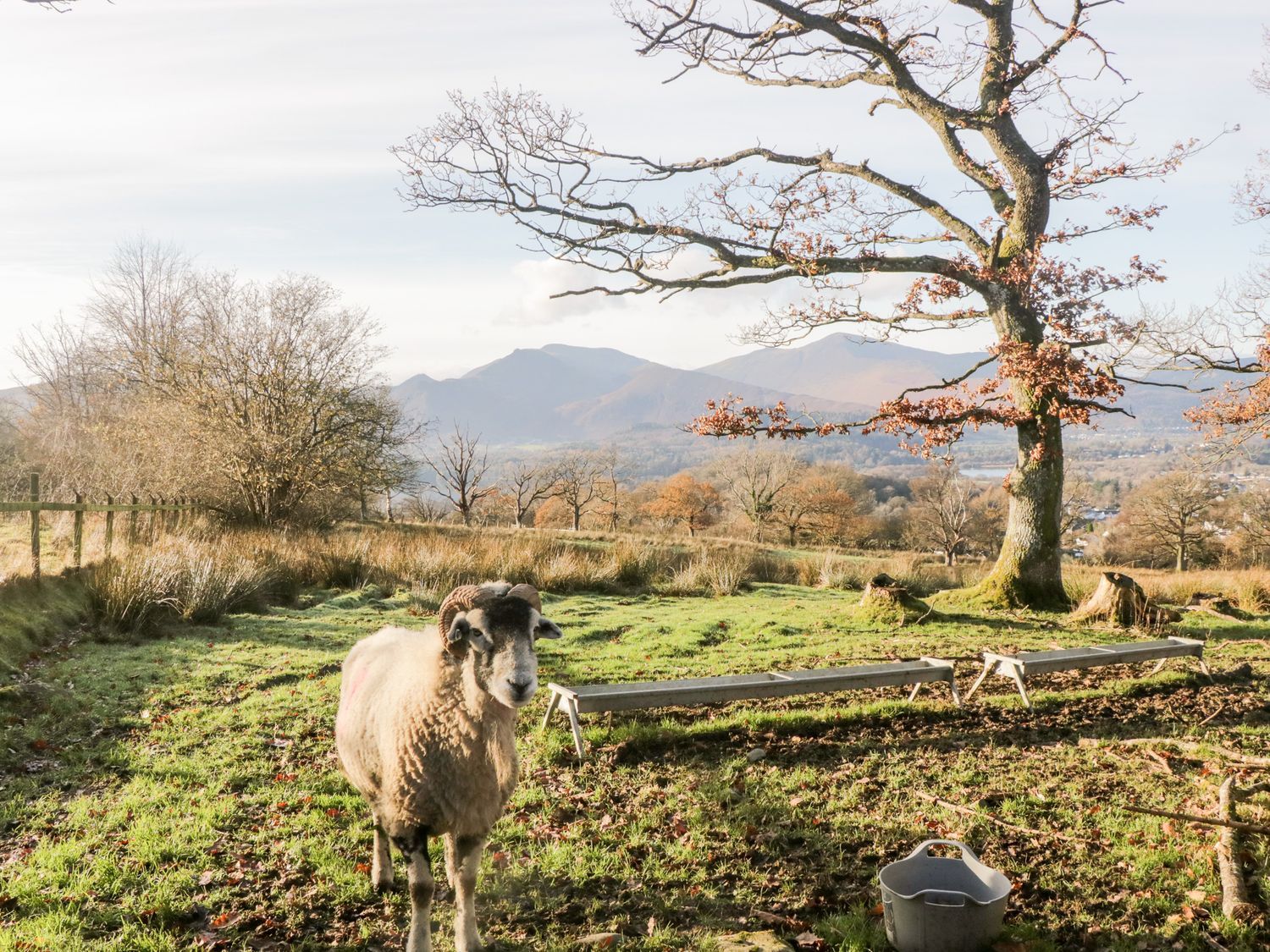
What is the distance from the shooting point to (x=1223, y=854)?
13.4ft

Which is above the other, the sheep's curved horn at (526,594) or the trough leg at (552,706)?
the sheep's curved horn at (526,594)

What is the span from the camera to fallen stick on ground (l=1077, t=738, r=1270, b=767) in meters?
4.54

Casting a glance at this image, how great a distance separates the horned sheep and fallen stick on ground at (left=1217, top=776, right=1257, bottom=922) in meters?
3.49

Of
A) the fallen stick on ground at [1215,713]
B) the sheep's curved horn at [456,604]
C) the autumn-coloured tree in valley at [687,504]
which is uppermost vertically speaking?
the sheep's curved horn at [456,604]

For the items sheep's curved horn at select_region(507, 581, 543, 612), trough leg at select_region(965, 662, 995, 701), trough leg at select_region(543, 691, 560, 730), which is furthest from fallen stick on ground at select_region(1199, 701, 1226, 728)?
sheep's curved horn at select_region(507, 581, 543, 612)

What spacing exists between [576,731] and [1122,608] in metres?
9.96

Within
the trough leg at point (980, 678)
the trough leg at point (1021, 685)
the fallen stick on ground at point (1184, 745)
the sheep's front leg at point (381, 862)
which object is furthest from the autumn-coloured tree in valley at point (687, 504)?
the sheep's front leg at point (381, 862)

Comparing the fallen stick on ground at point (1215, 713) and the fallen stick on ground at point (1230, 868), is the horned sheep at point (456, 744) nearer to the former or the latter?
the fallen stick on ground at point (1230, 868)

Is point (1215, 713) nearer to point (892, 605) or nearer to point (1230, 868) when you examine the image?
point (1230, 868)

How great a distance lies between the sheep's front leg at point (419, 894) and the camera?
3.60 m

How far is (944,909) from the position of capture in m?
3.46

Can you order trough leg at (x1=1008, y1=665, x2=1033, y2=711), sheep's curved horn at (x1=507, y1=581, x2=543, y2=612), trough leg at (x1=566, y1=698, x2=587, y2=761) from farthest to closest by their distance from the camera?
1. trough leg at (x1=1008, y1=665, x2=1033, y2=711)
2. trough leg at (x1=566, y1=698, x2=587, y2=761)
3. sheep's curved horn at (x1=507, y1=581, x2=543, y2=612)

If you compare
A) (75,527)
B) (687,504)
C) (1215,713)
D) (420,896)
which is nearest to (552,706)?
(420,896)

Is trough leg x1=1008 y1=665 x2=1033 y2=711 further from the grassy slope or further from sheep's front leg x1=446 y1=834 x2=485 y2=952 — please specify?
sheep's front leg x1=446 y1=834 x2=485 y2=952
